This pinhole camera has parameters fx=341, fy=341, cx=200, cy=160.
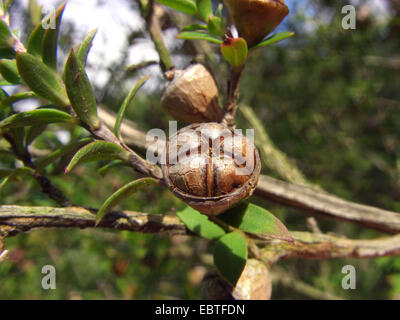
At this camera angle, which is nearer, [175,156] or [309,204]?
[175,156]

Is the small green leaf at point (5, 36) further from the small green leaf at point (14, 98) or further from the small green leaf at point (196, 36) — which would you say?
→ the small green leaf at point (196, 36)

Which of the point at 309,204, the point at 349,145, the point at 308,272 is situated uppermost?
A: the point at 309,204
